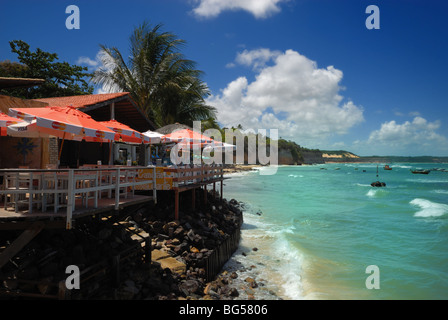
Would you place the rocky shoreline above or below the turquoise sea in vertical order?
above

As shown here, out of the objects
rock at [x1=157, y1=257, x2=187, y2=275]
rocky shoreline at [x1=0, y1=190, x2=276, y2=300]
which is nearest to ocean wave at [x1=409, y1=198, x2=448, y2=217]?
rocky shoreline at [x1=0, y1=190, x2=276, y2=300]

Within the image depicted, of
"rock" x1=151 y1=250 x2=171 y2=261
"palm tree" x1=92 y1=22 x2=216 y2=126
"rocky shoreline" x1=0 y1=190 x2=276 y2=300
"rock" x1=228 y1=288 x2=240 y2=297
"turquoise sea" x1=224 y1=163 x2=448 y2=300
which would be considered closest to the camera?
"rocky shoreline" x1=0 y1=190 x2=276 y2=300

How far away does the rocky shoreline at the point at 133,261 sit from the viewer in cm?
580

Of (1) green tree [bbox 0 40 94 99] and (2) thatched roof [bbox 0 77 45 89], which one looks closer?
(2) thatched roof [bbox 0 77 45 89]

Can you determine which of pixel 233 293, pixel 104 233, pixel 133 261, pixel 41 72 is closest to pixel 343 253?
pixel 233 293

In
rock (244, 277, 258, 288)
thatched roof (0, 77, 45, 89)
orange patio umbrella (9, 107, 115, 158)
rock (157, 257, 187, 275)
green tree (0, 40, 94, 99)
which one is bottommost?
rock (244, 277, 258, 288)

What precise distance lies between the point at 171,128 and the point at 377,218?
1833 cm

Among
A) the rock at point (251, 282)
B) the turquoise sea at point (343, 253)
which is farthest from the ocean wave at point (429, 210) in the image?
the rock at point (251, 282)

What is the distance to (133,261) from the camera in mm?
7547

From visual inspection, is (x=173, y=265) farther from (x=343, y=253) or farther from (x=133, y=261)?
(x=343, y=253)

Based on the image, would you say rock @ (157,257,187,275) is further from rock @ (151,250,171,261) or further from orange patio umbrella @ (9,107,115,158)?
orange patio umbrella @ (9,107,115,158)

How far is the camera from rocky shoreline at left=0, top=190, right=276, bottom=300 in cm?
580

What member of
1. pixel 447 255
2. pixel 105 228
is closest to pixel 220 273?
pixel 105 228
